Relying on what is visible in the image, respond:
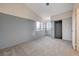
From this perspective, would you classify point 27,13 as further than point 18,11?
Yes

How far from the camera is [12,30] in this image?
16.9 ft

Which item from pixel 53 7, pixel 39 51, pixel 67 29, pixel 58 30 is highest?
pixel 53 7

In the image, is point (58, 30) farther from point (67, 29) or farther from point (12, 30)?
point (12, 30)

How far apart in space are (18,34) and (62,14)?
437 centimetres

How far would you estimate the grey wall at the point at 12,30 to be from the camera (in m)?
4.49

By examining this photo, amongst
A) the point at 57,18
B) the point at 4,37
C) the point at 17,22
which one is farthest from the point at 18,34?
the point at 57,18

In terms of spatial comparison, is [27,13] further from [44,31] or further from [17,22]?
[44,31]

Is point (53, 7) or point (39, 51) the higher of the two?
point (53, 7)

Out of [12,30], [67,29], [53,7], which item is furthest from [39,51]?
[67,29]

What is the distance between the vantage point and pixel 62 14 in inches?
295

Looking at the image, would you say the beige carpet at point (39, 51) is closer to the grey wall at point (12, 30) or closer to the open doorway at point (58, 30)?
the grey wall at point (12, 30)

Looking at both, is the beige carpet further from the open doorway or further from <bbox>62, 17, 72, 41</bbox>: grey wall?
the open doorway

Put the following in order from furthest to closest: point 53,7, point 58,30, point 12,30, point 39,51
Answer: point 58,30 → point 53,7 → point 12,30 → point 39,51

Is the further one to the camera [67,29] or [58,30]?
[58,30]
